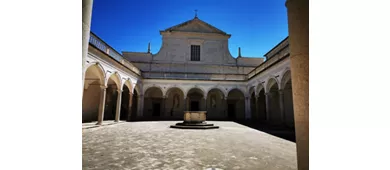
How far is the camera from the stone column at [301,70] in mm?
1676

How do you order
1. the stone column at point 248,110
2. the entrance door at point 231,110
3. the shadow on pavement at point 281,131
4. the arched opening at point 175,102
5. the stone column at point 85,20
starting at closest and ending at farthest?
the stone column at point 85,20 → the shadow on pavement at point 281,131 → the stone column at point 248,110 → the arched opening at point 175,102 → the entrance door at point 231,110

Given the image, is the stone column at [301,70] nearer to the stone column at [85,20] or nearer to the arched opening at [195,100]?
the stone column at [85,20]

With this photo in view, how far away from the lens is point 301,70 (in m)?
1.76

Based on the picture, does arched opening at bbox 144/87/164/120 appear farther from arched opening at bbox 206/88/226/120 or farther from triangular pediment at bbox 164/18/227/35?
triangular pediment at bbox 164/18/227/35

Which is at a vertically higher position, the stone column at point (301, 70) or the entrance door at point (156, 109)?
the stone column at point (301, 70)

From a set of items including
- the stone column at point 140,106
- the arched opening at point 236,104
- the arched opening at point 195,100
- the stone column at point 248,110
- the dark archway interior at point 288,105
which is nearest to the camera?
the dark archway interior at point 288,105

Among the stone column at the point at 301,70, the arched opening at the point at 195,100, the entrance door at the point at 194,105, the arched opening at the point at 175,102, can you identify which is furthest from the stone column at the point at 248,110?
the stone column at the point at 301,70

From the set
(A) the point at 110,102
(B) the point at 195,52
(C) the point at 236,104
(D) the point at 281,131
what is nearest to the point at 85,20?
(D) the point at 281,131

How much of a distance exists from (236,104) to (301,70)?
22.4m

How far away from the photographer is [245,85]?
21000 millimetres
